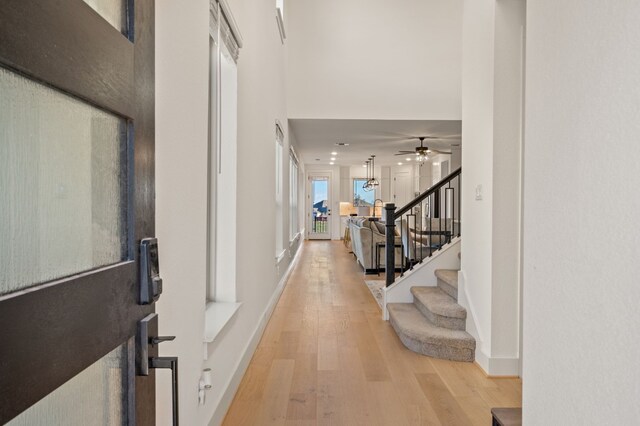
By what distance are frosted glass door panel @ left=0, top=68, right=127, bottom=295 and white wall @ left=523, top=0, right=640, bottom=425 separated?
1067mm

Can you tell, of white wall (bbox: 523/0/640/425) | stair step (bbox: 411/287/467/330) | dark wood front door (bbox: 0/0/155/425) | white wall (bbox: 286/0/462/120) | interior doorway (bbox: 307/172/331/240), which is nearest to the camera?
dark wood front door (bbox: 0/0/155/425)

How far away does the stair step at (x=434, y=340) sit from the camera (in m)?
3.08

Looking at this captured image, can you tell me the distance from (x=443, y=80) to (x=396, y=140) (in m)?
2.40

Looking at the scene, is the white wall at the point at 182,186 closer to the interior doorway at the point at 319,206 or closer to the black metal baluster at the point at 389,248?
the black metal baluster at the point at 389,248

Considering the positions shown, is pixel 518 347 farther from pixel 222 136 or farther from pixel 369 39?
pixel 369 39

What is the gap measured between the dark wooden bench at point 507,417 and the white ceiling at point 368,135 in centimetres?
544

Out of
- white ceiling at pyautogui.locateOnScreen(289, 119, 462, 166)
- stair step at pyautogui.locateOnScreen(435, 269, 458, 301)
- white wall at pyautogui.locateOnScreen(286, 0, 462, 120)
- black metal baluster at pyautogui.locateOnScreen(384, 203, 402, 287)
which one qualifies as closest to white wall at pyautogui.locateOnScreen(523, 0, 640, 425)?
stair step at pyautogui.locateOnScreen(435, 269, 458, 301)

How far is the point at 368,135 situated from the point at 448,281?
4.84m

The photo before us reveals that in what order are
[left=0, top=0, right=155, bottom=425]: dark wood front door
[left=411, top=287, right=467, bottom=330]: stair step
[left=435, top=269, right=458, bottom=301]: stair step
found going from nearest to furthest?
[left=0, top=0, right=155, bottom=425]: dark wood front door
[left=411, top=287, right=467, bottom=330]: stair step
[left=435, top=269, right=458, bottom=301]: stair step

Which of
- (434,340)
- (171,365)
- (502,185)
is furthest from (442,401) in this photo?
(171,365)

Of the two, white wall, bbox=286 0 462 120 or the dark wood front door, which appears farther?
white wall, bbox=286 0 462 120

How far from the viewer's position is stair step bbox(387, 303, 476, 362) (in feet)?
10.1

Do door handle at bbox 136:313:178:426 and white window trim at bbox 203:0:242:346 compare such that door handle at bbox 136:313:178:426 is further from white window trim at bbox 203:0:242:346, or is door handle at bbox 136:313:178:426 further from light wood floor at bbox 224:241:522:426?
light wood floor at bbox 224:241:522:426

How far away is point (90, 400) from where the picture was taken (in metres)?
0.68
